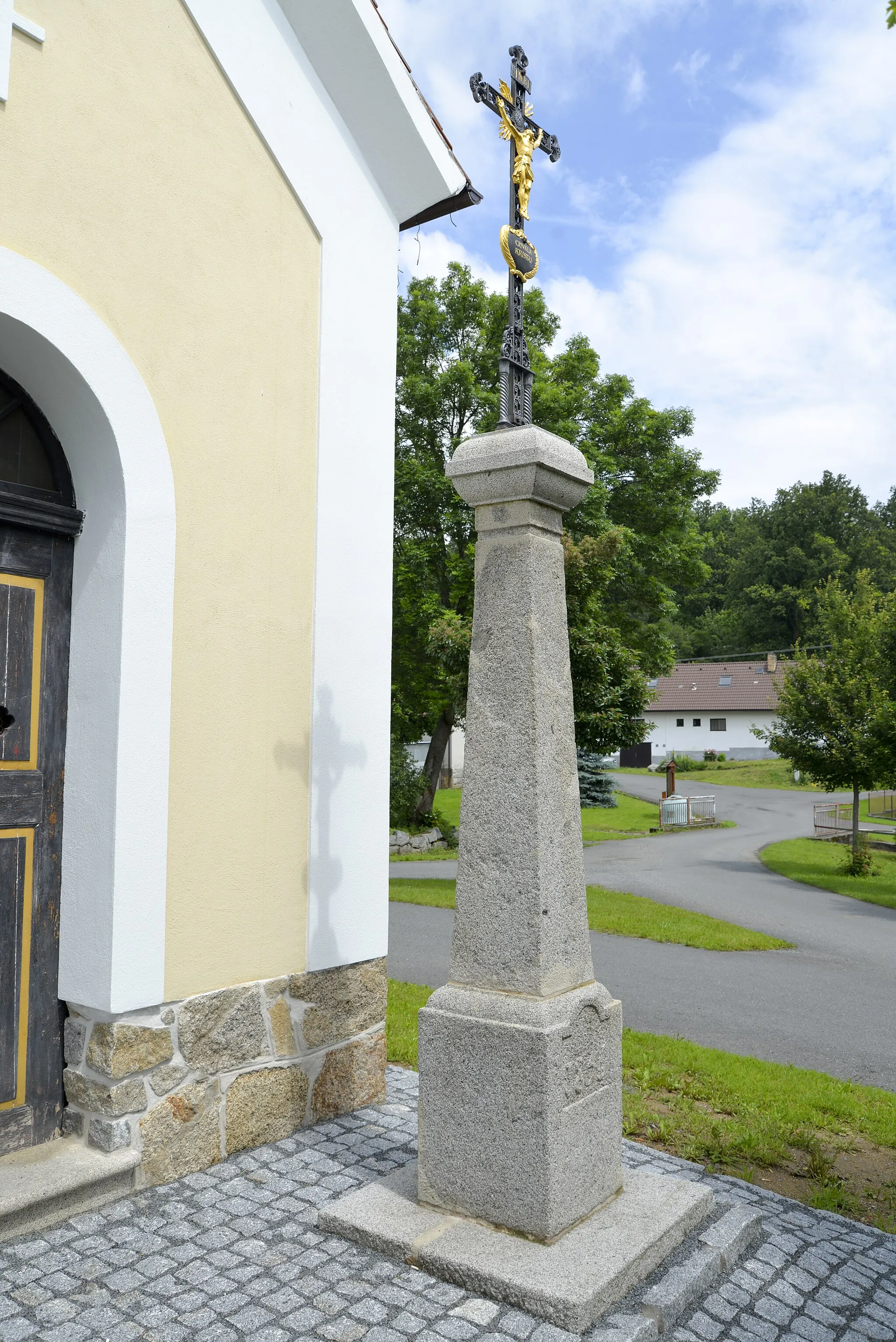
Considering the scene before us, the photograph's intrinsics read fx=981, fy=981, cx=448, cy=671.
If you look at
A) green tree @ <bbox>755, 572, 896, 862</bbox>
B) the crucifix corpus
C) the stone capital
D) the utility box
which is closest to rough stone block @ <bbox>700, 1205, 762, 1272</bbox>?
the crucifix corpus

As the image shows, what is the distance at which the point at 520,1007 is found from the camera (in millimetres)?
3264

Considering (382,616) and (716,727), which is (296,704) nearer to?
(382,616)

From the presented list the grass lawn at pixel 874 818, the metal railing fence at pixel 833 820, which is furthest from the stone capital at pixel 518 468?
the grass lawn at pixel 874 818

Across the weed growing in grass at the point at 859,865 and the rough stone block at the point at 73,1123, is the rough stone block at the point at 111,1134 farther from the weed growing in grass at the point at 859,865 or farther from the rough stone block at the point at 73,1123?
the weed growing in grass at the point at 859,865

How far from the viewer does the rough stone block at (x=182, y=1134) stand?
12.3ft

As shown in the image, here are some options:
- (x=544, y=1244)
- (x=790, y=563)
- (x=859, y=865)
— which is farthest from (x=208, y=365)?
(x=790, y=563)

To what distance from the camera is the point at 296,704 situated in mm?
4496

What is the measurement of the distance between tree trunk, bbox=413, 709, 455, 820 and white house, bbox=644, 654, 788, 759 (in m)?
31.6

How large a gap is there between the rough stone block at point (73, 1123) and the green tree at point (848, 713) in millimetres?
14366

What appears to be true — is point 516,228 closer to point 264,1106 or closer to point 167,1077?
point 167,1077

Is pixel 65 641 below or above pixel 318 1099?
above

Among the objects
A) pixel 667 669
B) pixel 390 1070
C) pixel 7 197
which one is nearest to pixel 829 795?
pixel 667 669

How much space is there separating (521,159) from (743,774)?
41352 mm

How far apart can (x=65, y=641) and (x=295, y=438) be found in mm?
1422
